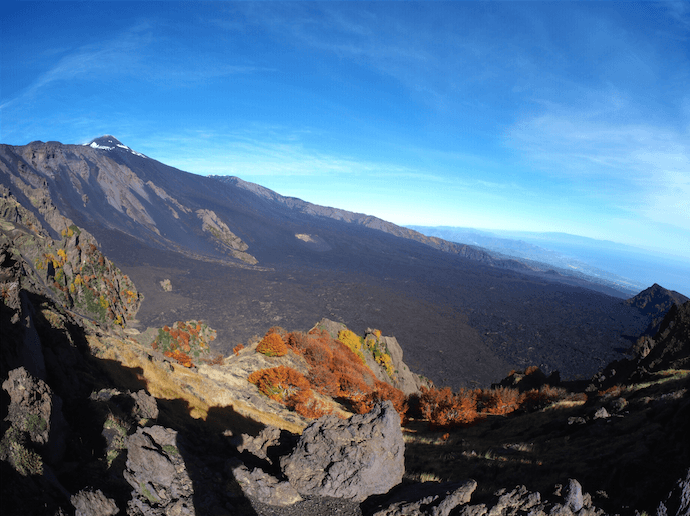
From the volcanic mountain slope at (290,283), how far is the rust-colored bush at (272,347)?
13185 mm

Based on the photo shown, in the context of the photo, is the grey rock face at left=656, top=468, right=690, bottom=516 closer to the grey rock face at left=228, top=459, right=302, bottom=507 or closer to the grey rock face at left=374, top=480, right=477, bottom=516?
the grey rock face at left=374, top=480, right=477, bottom=516

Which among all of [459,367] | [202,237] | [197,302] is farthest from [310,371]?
[202,237]

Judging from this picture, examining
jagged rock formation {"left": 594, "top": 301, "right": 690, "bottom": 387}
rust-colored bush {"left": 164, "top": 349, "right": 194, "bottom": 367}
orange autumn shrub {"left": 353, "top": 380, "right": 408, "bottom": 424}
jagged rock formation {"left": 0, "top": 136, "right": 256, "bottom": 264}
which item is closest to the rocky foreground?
orange autumn shrub {"left": 353, "top": 380, "right": 408, "bottom": 424}

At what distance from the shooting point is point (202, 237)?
68.5m

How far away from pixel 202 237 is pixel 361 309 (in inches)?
1611

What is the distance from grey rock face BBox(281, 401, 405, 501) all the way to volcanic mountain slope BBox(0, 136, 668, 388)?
2447 cm

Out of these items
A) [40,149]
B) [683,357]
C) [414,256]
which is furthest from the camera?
[414,256]

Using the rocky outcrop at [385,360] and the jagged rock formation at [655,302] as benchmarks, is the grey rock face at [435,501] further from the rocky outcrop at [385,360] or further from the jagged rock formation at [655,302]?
the jagged rock formation at [655,302]

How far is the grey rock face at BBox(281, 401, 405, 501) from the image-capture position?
593 centimetres

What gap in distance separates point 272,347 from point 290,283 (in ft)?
125

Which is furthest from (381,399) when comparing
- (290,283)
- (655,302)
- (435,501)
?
(655,302)

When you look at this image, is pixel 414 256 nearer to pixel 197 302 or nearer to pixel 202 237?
pixel 202 237

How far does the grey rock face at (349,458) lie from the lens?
593cm

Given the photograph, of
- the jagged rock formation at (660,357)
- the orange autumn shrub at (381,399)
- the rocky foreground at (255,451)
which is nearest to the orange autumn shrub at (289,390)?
the orange autumn shrub at (381,399)
